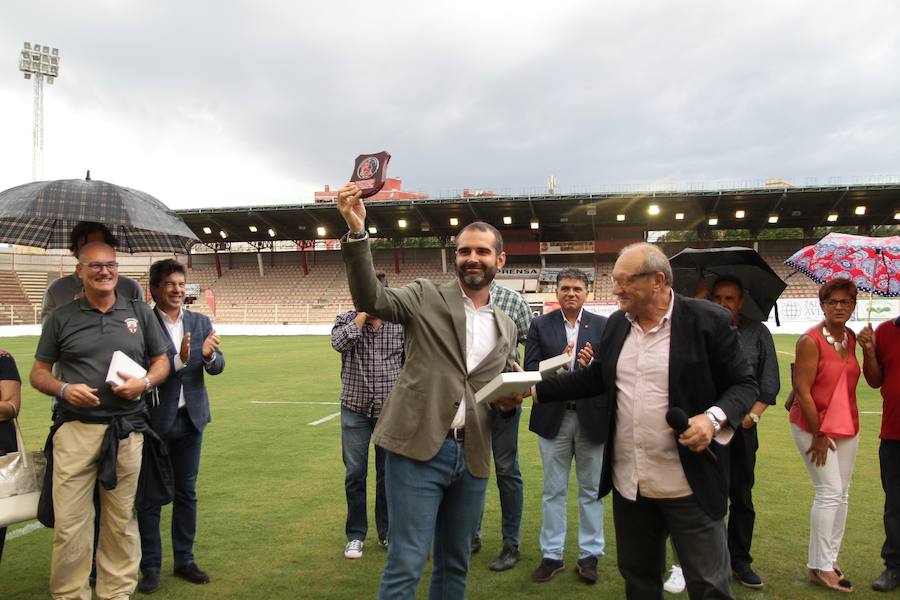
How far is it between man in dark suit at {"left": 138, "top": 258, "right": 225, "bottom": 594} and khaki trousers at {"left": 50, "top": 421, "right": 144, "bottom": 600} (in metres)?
0.38

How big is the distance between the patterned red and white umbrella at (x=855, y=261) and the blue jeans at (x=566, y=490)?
2.05 m

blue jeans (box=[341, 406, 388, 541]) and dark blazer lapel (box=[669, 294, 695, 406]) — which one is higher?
dark blazer lapel (box=[669, 294, 695, 406])

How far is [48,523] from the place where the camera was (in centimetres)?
316

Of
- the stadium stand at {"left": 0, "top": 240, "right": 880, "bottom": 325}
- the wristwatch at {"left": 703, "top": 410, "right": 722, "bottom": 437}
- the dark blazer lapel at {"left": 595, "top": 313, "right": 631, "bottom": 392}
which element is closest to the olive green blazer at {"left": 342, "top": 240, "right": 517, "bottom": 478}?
the dark blazer lapel at {"left": 595, "top": 313, "right": 631, "bottom": 392}

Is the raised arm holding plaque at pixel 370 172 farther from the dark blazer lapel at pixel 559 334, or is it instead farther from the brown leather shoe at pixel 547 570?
the brown leather shoe at pixel 547 570

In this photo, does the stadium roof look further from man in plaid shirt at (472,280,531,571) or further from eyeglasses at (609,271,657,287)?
eyeglasses at (609,271,657,287)

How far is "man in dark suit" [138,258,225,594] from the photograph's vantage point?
3818 mm

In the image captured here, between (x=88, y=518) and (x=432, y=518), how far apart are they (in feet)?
6.30

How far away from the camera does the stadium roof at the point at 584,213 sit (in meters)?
36.1

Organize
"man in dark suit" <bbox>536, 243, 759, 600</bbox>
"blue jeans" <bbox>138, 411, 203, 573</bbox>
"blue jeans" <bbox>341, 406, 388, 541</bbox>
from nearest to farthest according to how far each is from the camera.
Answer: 1. "man in dark suit" <bbox>536, 243, 759, 600</bbox>
2. "blue jeans" <bbox>138, 411, 203, 573</bbox>
3. "blue jeans" <bbox>341, 406, 388, 541</bbox>

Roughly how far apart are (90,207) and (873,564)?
518 centimetres

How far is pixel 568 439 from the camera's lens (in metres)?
4.13

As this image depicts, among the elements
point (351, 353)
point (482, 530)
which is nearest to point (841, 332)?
point (482, 530)

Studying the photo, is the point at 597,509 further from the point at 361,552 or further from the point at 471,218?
the point at 471,218
